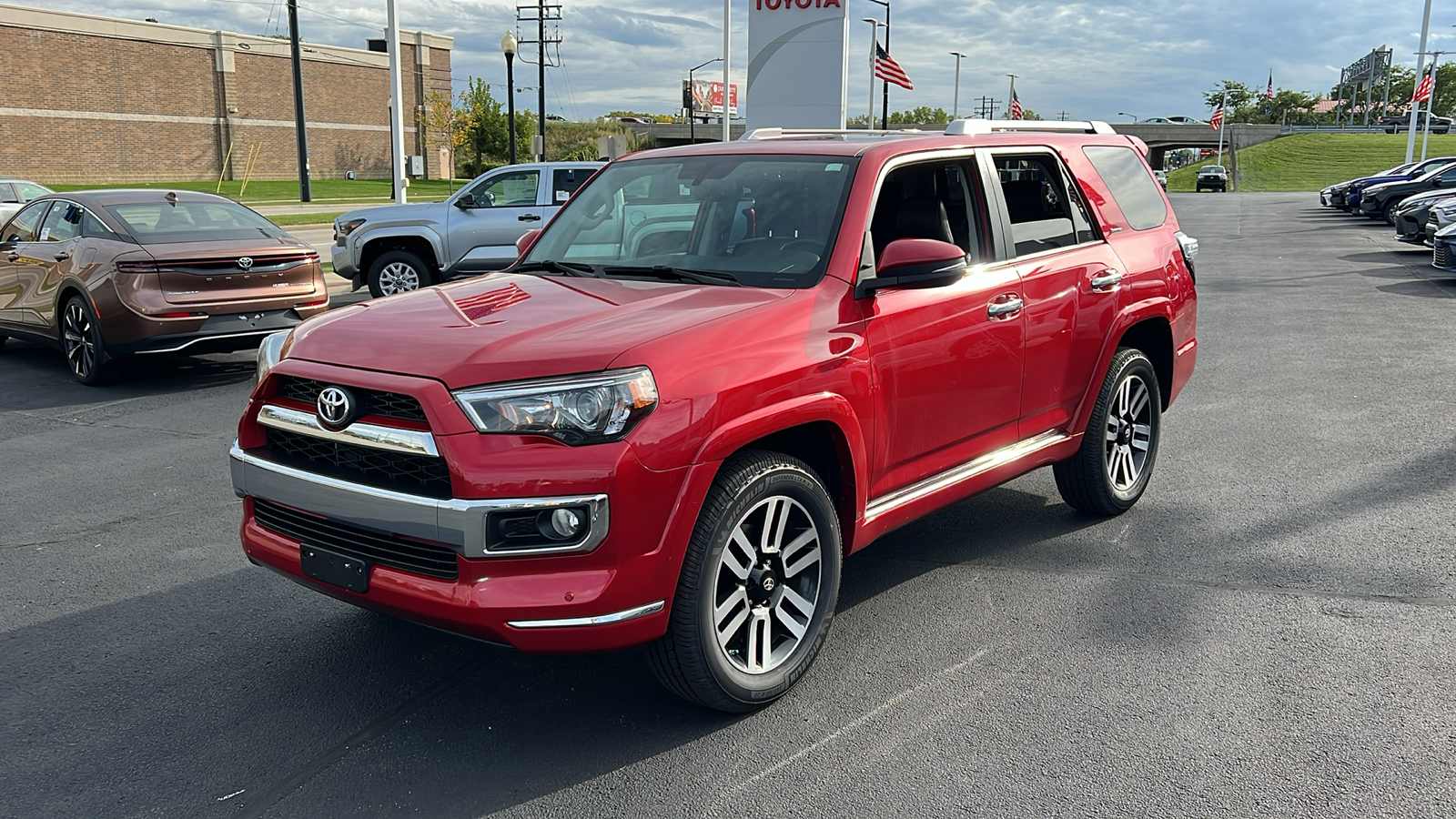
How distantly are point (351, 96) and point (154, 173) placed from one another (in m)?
14.1

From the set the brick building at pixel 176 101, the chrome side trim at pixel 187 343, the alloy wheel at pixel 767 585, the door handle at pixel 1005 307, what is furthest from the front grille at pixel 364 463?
the brick building at pixel 176 101

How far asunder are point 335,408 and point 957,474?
8.08 feet

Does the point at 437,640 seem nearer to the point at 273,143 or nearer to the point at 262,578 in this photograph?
the point at 262,578

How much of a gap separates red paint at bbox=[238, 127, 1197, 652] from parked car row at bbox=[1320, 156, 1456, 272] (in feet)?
50.7

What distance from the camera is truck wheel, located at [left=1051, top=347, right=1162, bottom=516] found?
18.3 ft

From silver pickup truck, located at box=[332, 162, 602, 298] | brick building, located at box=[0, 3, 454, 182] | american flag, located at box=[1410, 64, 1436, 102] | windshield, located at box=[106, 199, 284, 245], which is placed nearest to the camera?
windshield, located at box=[106, 199, 284, 245]

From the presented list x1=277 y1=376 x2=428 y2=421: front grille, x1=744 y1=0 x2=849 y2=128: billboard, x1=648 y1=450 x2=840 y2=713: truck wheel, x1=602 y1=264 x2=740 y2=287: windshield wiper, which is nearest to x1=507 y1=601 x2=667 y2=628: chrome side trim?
x1=648 y1=450 x2=840 y2=713: truck wheel

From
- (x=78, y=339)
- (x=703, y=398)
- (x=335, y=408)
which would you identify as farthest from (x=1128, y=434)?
(x=78, y=339)

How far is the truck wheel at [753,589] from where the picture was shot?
3.47 m

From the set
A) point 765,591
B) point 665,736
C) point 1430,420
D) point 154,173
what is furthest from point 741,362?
point 154,173

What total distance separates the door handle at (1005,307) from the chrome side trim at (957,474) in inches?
23.6

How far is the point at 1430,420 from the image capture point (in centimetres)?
816

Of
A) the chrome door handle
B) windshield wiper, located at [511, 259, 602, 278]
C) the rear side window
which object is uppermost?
the rear side window

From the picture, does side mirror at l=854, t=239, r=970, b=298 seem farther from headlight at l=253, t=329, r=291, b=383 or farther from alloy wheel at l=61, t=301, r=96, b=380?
alloy wheel at l=61, t=301, r=96, b=380
